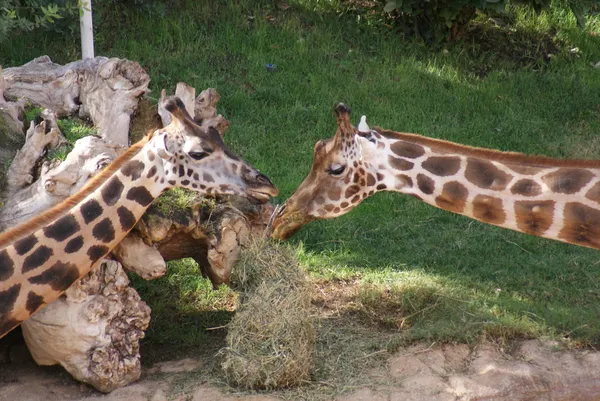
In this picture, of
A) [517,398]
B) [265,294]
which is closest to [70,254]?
[265,294]

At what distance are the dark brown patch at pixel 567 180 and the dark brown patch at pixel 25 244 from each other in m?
3.15

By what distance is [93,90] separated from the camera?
7.26 metres

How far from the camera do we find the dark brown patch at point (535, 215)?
19.0 ft

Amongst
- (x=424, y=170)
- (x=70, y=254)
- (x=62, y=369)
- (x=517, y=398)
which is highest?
(x=424, y=170)

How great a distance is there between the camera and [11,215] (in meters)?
6.20

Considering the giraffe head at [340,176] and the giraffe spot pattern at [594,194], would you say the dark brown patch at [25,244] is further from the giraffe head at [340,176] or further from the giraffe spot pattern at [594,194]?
the giraffe spot pattern at [594,194]

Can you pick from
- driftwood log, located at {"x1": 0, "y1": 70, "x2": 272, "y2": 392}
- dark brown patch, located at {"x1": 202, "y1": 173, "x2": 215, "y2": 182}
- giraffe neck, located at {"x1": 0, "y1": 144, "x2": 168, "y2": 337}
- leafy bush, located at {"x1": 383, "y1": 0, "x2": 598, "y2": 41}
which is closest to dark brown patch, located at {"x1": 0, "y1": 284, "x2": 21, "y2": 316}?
giraffe neck, located at {"x1": 0, "y1": 144, "x2": 168, "y2": 337}

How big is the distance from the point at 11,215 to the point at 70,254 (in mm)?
784

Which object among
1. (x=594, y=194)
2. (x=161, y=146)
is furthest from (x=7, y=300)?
(x=594, y=194)

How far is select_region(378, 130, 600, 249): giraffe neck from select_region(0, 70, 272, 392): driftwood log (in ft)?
4.04

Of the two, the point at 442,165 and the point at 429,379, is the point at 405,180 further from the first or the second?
the point at 429,379

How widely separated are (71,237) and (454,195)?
2.39 metres

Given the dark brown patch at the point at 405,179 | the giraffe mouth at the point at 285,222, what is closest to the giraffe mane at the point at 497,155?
the dark brown patch at the point at 405,179

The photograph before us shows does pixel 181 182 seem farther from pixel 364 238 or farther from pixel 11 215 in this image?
pixel 364 238
